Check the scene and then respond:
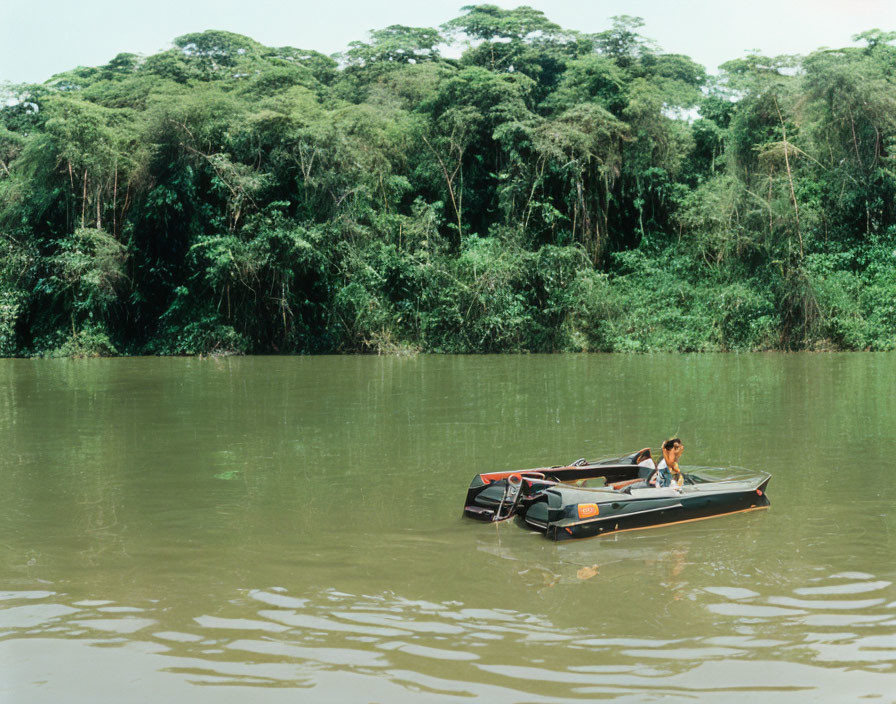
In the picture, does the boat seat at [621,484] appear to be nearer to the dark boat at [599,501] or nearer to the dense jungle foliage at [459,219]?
the dark boat at [599,501]

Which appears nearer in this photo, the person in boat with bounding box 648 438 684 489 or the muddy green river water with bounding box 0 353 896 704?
the muddy green river water with bounding box 0 353 896 704

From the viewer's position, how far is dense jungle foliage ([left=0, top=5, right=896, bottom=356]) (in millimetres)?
30406

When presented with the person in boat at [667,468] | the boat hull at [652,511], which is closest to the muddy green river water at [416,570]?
the boat hull at [652,511]

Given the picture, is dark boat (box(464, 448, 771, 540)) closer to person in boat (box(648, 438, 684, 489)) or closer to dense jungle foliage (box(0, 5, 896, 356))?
person in boat (box(648, 438, 684, 489))

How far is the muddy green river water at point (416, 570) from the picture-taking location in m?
4.96

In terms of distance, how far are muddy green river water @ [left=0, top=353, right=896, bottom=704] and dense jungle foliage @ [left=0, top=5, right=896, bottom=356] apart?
1565 cm

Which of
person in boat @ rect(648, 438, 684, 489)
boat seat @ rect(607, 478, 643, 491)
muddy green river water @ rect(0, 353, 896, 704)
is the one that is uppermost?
person in boat @ rect(648, 438, 684, 489)

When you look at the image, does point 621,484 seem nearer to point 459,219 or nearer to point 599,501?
point 599,501

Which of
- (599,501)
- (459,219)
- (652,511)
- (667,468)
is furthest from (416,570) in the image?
(459,219)

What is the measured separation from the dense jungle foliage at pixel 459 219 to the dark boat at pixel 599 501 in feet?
70.6

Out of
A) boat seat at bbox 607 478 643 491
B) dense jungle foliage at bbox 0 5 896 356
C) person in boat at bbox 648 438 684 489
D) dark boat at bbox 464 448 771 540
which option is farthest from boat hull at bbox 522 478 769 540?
dense jungle foliage at bbox 0 5 896 356

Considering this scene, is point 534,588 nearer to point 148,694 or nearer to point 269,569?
point 269,569

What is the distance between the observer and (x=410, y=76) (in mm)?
39375

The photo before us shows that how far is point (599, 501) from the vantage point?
7953 millimetres
